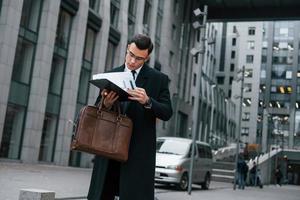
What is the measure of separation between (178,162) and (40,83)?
9.08 metres

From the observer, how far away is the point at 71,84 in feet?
88.2

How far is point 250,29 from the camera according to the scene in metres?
99.3

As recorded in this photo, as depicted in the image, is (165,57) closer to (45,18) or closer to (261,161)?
(261,161)

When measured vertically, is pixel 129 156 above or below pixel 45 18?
below

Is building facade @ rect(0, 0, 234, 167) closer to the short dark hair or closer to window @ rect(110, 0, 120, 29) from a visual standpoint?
window @ rect(110, 0, 120, 29)

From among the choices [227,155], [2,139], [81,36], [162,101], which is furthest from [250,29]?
[162,101]

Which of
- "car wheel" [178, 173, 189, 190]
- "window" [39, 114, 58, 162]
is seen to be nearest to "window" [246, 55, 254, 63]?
"window" [39, 114, 58, 162]

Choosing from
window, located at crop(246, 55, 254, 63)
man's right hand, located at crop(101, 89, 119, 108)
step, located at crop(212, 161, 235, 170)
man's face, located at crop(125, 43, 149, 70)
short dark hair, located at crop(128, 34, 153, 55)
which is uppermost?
window, located at crop(246, 55, 254, 63)

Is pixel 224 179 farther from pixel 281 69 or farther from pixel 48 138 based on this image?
pixel 281 69

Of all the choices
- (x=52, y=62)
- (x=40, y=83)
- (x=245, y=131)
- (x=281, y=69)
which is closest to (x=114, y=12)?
(x=52, y=62)

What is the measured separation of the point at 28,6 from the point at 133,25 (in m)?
12.8

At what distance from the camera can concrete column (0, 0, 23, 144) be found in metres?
21.3

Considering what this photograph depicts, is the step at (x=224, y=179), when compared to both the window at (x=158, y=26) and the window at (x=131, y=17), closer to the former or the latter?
the window at (x=131, y=17)

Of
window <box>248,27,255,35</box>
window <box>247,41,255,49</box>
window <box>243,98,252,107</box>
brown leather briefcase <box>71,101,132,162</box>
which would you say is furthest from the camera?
window <box>248,27,255,35</box>
